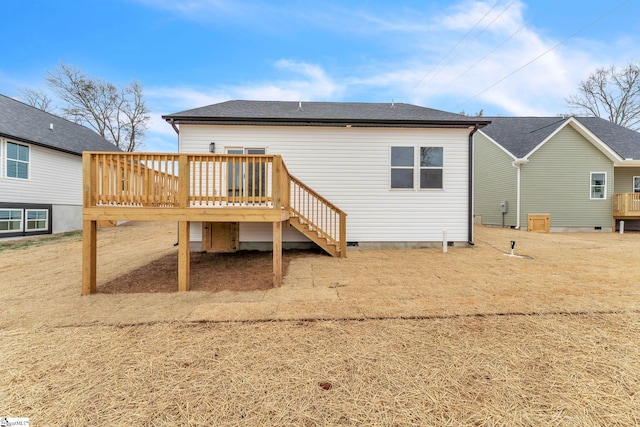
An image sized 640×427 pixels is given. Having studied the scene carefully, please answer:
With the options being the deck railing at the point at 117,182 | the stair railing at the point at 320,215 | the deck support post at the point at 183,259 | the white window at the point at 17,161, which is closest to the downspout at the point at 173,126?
the deck railing at the point at 117,182

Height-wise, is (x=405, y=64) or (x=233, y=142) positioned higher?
(x=405, y=64)

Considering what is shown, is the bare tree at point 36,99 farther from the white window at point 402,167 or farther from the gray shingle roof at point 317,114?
the white window at point 402,167

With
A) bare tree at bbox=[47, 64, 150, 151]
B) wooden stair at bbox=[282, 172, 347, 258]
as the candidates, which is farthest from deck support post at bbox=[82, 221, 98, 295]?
bare tree at bbox=[47, 64, 150, 151]

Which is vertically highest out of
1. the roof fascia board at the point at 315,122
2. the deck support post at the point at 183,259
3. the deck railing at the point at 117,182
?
the roof fascia board at the point at 315,122

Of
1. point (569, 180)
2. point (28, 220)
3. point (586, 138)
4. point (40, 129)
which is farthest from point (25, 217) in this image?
point (586, 138)

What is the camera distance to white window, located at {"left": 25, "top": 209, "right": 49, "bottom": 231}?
11.9m

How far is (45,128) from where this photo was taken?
13906 millimetres

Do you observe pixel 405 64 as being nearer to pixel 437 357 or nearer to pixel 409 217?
pixel 409 217

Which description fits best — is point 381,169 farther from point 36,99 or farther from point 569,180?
point 36,99

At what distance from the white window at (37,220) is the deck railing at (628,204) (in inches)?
1121

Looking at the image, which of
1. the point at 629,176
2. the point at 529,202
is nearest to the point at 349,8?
the point at 529,202

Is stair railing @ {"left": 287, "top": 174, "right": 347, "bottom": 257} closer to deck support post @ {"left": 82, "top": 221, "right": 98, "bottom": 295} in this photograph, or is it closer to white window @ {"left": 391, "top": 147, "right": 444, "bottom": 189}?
white window @ {"left": 391, "top": 147, "right": 444, "bottom": 189}

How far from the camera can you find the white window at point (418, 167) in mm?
8695

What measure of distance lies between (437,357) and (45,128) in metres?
20.1
